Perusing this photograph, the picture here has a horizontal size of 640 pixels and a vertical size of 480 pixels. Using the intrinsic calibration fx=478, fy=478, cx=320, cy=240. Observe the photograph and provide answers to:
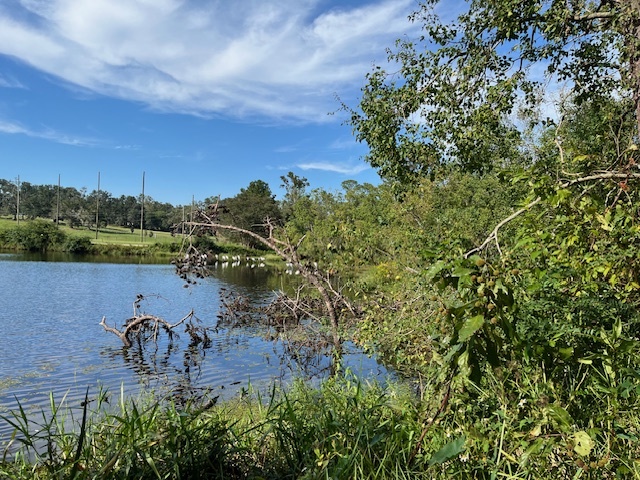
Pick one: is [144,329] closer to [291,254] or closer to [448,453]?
[291,254]

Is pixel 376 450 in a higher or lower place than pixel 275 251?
lower

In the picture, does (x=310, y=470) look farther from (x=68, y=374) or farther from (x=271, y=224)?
(x=68, y=374)

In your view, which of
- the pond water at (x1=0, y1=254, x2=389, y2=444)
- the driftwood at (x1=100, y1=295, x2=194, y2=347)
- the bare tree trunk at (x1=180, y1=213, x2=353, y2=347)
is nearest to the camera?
the bare tree trunk at (x1=180, y1=213, x2=353, y2=347)

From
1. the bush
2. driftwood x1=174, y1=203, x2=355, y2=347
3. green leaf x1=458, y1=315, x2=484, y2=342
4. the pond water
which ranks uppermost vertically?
the bush

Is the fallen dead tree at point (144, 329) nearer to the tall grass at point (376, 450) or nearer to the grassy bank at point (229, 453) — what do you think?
the grassy bank at point (229, 453)

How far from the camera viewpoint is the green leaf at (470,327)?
2305mm

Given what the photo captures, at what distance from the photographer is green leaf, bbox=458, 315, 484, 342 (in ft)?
7.56

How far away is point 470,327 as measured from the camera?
7.70 ft


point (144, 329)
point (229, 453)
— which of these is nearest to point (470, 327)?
point (229, 453)

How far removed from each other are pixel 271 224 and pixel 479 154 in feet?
14.0

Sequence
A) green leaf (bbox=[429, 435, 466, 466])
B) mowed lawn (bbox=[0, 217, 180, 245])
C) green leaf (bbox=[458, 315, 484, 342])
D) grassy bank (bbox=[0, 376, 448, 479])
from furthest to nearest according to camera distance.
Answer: mowed lawn (bbox=[0, 217, 180, 245]) < grassy bank (bbox=[0, 376, 448, 479]) < green leaf (bbox=[429, 435, 466, 466]) < green leaf (bbox=[458, 315, 484, 342])

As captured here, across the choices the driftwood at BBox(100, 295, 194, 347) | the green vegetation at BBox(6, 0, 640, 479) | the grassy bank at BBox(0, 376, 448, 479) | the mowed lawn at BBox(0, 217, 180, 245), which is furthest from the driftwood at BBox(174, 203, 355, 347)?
the mowed lawn at BBox(0, 217, 180, 245)

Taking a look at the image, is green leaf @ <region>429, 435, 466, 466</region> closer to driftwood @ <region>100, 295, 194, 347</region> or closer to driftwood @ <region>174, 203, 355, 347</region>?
driftwood @ <region>174, 203, 355, 347</region>

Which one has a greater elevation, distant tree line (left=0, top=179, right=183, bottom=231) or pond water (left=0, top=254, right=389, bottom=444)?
distant tree line (left=0, top=179, right=183, bottom=231)
